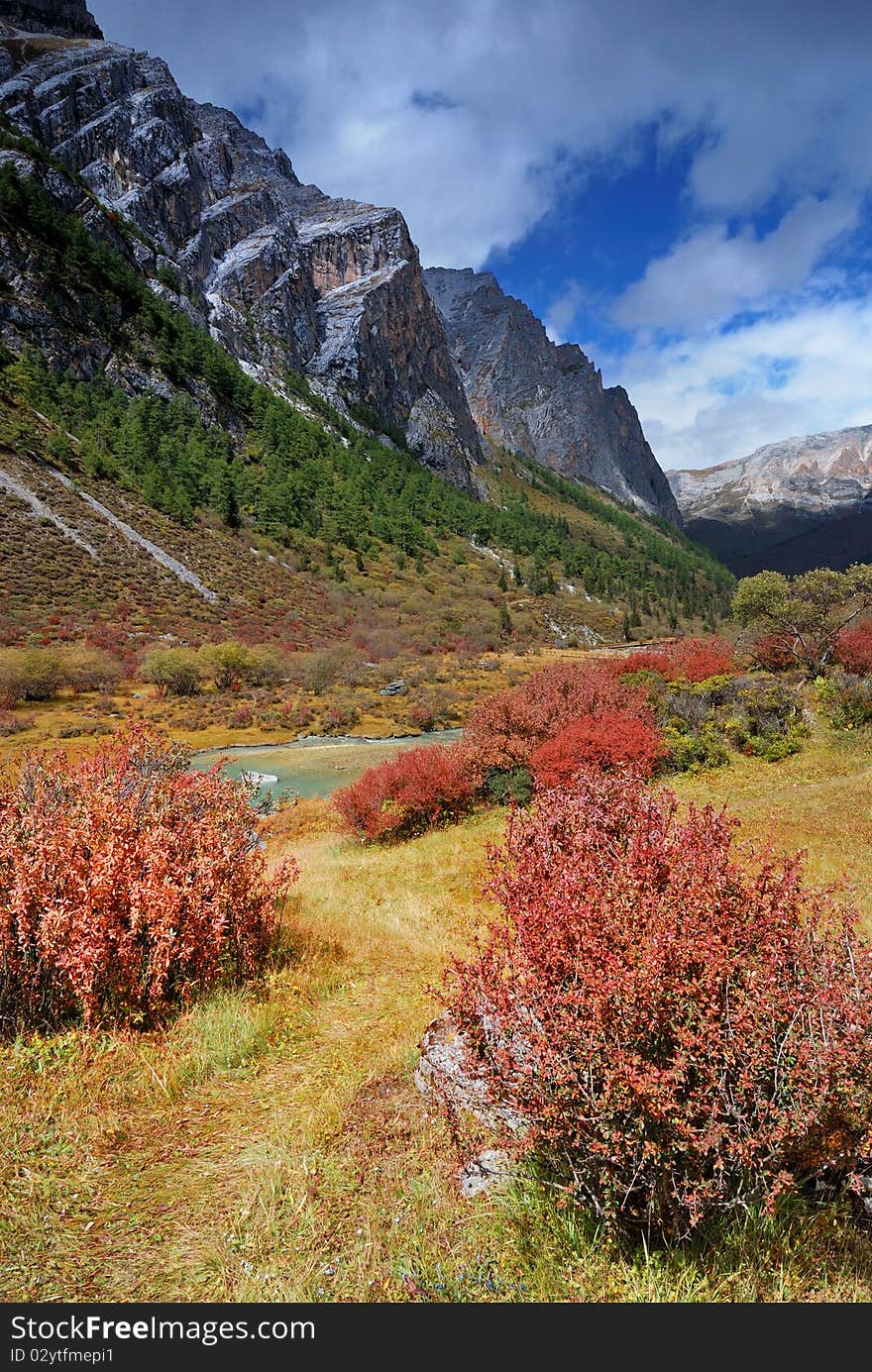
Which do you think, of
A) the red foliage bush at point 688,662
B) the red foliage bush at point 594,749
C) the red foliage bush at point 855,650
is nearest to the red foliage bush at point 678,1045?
the red foliage bush at point 594,749

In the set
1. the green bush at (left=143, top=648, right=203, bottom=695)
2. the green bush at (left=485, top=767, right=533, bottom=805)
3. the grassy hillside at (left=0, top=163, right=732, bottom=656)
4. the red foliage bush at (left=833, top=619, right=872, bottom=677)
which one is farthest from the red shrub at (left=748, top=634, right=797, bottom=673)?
the grassy hillside at (left=0, top=163, right=732, bottom=656)

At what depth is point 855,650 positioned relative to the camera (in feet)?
74.5

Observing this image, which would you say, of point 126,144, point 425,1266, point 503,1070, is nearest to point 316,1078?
point 425,1266

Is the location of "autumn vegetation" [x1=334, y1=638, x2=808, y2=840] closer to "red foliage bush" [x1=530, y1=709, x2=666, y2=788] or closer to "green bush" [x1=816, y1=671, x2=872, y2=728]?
"red foliage bush" [x1=530, y1=709, x2=666, y2=788]

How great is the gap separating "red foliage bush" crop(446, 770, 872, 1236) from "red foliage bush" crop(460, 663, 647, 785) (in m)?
13.3

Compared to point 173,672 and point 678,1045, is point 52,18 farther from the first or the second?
point 678,1045

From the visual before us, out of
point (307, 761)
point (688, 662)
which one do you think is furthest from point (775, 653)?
point (307, 761)

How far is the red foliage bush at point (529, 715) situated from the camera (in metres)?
17.5

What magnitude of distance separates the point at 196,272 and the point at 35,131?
127ft

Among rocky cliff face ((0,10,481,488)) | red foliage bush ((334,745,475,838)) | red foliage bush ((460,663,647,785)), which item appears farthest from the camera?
rocky cliff face ((0,10,481,488))

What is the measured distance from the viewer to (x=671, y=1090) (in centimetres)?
278

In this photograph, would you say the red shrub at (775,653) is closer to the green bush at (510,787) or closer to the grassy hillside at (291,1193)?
the green bush at (510,787)

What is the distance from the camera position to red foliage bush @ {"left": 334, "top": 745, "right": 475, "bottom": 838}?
16609mm

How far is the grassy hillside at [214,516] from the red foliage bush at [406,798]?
118 feet
